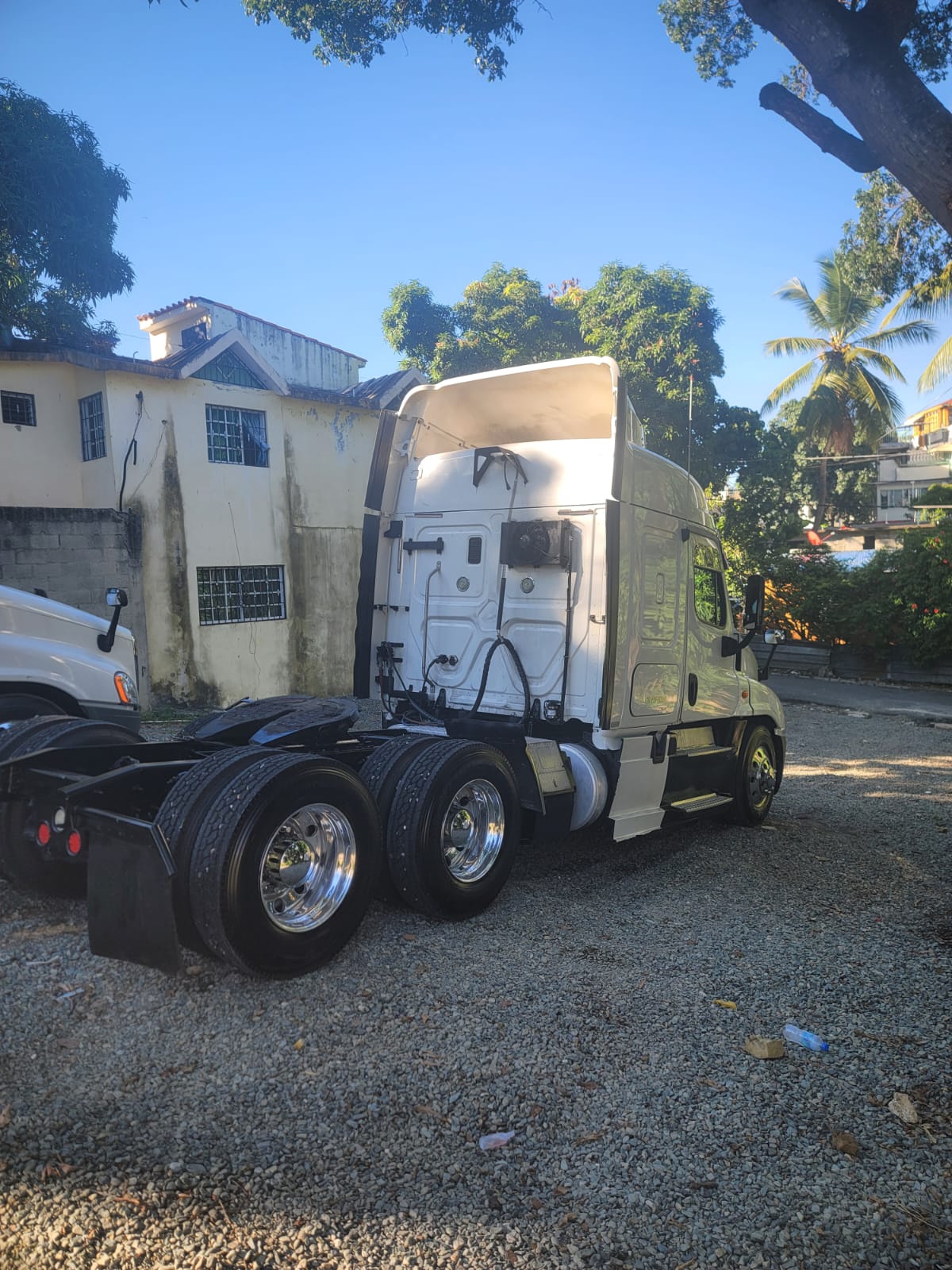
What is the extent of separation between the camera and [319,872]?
4.17 meters

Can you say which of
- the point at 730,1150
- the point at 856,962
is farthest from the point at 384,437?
the point at 730,1150

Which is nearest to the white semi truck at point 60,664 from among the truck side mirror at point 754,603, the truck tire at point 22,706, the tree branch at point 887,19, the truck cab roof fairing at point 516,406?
the truck tire at point 22,706

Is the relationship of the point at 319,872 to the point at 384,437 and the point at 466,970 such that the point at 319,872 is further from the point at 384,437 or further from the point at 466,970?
the point at 384,437

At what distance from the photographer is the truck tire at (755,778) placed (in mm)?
7238

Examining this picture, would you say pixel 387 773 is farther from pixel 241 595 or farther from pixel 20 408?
pixel 20 408

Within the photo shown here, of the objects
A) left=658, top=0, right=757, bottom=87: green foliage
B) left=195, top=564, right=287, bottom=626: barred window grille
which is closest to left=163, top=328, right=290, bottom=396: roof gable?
left=195, top=564, right=287, bottom=626: barred window grille

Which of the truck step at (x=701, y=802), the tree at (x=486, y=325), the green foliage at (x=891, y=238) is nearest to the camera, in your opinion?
the truck step at (x=701, y=802)

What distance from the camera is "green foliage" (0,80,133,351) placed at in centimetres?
1862

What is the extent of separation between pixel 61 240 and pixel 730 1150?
22.4m

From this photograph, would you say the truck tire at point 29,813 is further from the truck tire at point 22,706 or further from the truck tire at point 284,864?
the truck tire at point 284,864

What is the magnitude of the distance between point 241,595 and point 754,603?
36.8 ft

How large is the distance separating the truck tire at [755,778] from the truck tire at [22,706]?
5.25 meters

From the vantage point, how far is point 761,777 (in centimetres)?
757

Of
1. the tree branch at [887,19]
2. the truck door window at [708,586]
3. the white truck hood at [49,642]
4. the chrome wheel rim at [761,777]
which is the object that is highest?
the tree branch at [887,19]
